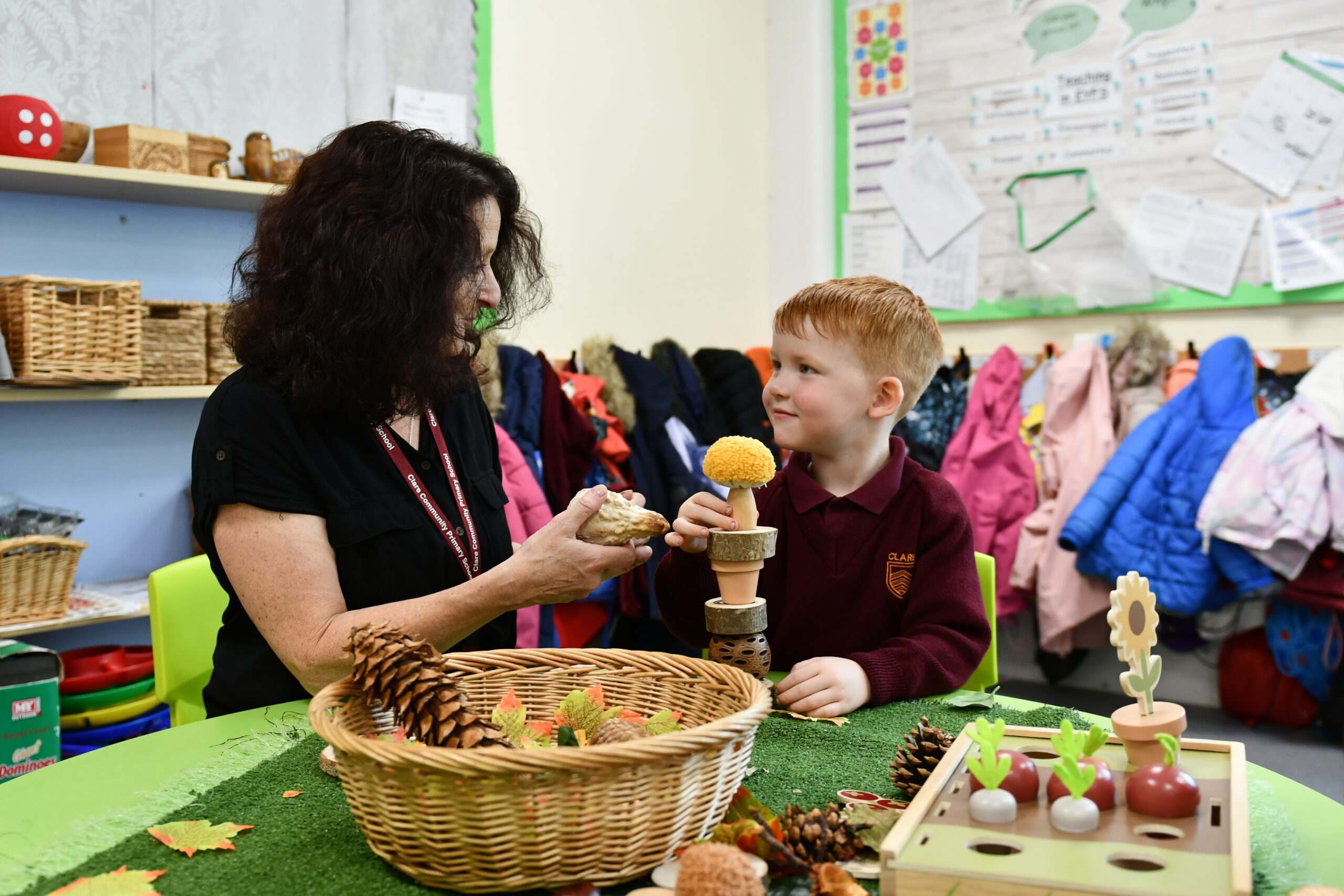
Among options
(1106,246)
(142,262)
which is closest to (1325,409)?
(1106,246)

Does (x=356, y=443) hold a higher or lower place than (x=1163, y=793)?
higher

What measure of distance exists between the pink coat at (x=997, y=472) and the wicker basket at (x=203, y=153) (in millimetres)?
2451

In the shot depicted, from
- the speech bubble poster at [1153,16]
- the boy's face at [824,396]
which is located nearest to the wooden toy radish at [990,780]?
the boy's face at [824,396]

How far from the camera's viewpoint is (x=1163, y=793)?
2.47 ft

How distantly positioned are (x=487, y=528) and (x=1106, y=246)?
10.0 ft

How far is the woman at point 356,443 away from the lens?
4.15ft

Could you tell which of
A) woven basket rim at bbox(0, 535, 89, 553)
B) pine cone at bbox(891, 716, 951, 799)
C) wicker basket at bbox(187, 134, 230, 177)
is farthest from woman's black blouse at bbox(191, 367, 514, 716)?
wicker basket at bbox(187, 134, 230, 177)

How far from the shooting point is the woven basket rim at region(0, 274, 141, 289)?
88.4 inches

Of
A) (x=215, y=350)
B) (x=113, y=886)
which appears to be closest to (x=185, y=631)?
(x=113, y=886)

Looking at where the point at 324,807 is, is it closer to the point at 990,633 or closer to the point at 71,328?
the point at 990,633

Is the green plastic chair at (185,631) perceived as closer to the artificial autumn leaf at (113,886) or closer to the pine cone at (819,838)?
the artificial autumn leaf at (113,886)

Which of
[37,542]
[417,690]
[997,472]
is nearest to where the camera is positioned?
[417,690]

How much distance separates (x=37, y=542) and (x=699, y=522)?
1.71 metres

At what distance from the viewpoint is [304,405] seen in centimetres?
136
